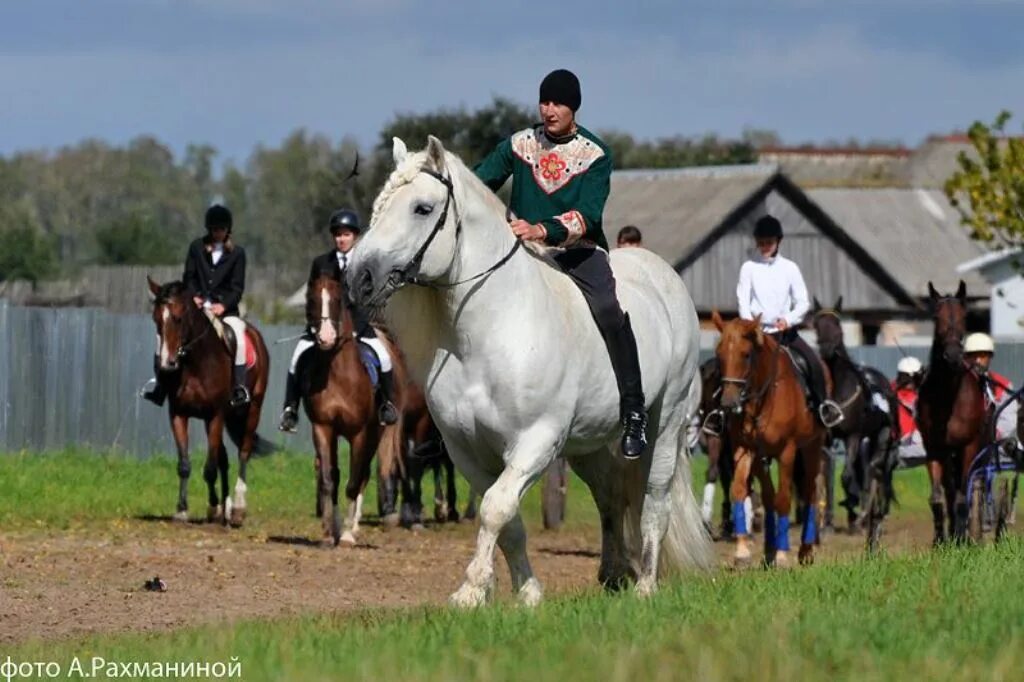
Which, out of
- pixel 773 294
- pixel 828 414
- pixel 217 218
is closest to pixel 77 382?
pixel 217 218

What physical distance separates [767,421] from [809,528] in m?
1.10


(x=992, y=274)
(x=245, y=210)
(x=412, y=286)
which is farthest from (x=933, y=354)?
(x=245, y=210)

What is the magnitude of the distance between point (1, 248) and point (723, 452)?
5170cm

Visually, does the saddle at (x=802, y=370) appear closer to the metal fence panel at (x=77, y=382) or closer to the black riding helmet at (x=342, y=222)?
the black riding helmet at (x=342, y=222)

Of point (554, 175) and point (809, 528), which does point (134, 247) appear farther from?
point (554, 175)

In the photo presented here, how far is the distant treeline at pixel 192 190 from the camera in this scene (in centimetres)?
6669

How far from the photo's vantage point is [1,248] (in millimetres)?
70688

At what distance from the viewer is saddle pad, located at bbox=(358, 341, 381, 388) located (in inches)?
766

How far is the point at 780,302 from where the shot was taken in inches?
727

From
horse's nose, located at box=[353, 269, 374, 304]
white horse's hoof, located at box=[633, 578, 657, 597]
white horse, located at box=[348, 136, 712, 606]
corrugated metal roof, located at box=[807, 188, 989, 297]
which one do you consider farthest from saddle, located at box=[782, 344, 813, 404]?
corrugated metal roof, located at box=[807, 188, 989, 297]

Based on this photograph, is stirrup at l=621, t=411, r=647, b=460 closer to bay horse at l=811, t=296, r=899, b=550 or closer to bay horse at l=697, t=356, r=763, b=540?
bay horse at l=697, t=356, r=763, b=540

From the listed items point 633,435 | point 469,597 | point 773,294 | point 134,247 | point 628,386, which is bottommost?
point 469,597

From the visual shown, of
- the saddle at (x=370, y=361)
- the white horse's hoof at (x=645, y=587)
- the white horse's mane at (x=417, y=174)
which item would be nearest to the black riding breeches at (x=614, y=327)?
the white horse's mane at (x=417, y=174)

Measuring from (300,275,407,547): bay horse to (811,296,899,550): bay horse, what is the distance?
523cm
